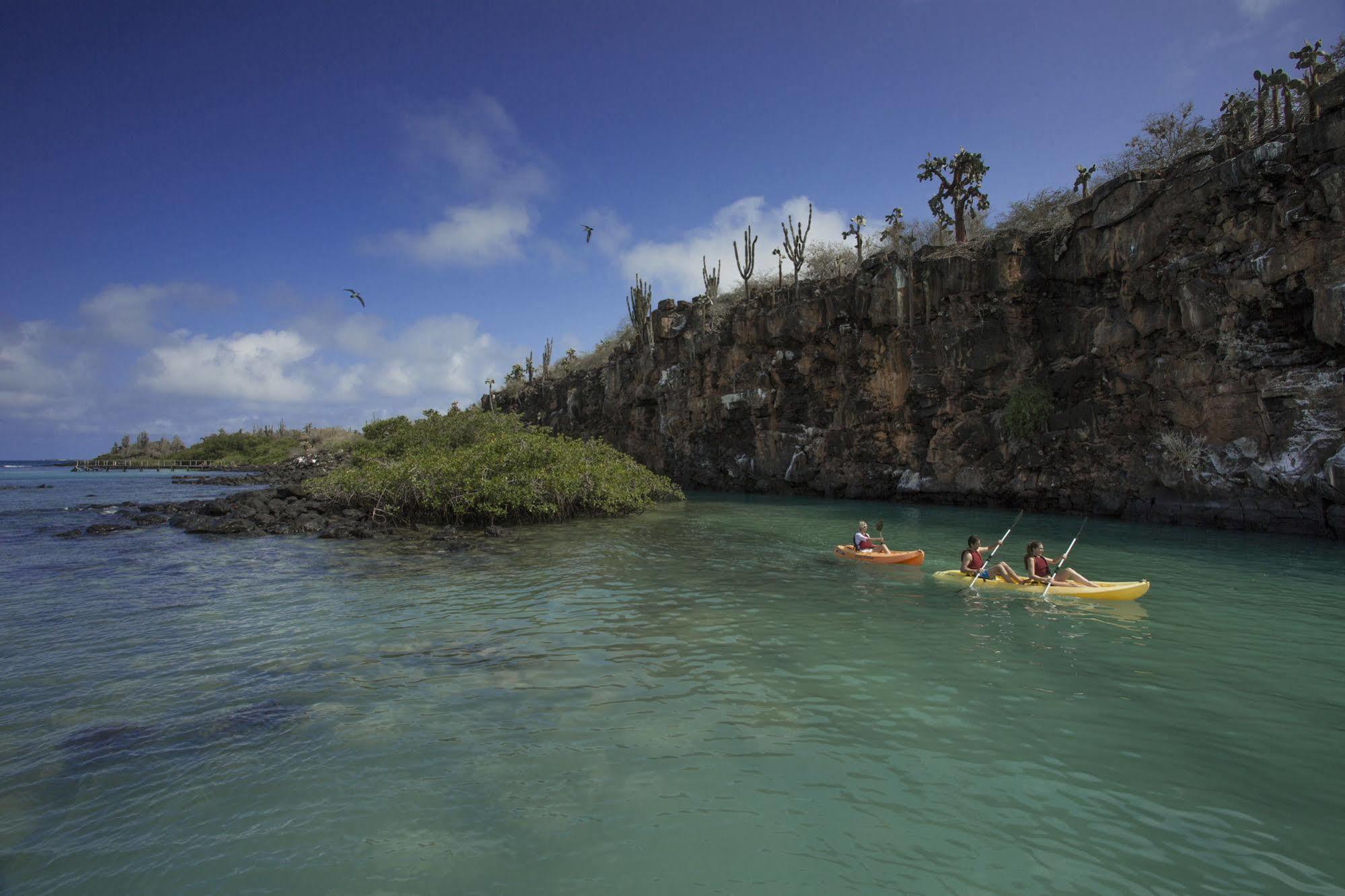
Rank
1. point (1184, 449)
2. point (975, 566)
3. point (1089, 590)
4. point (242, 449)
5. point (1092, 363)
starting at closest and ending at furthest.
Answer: point (1089, 590) → point (975, 566) → point (1184, 449) → point (1092, 363) → point (242, 449)

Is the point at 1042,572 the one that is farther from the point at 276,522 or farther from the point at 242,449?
the point at 242,449

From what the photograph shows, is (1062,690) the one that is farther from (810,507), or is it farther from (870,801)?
(810,507)

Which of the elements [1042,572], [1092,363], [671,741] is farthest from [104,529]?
[1092,363]

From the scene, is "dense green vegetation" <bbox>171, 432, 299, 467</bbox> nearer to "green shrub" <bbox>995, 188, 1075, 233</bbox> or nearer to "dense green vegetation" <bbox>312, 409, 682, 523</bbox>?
"dense green vegetation" <bbox>312, 409, 682, 523</bbox>

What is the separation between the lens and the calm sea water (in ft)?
14.8

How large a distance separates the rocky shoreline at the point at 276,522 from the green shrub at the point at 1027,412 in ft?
73.2

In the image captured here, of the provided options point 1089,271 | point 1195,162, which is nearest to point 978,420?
point 1089,271

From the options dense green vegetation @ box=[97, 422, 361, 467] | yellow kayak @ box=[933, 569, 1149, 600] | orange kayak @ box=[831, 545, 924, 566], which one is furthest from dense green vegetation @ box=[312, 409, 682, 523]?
dense green vegetation @ box=[97, 422, 361, 467]

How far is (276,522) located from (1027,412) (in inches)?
1212

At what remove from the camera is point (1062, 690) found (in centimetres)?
754

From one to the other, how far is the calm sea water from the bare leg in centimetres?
80

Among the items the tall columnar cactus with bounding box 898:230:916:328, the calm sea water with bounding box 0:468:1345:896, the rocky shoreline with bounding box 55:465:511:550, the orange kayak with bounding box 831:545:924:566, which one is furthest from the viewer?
the tall columnar cactus with bounding box 898:230:916:328

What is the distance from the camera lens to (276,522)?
77.9 ft

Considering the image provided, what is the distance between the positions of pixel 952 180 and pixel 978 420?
13588 mm
